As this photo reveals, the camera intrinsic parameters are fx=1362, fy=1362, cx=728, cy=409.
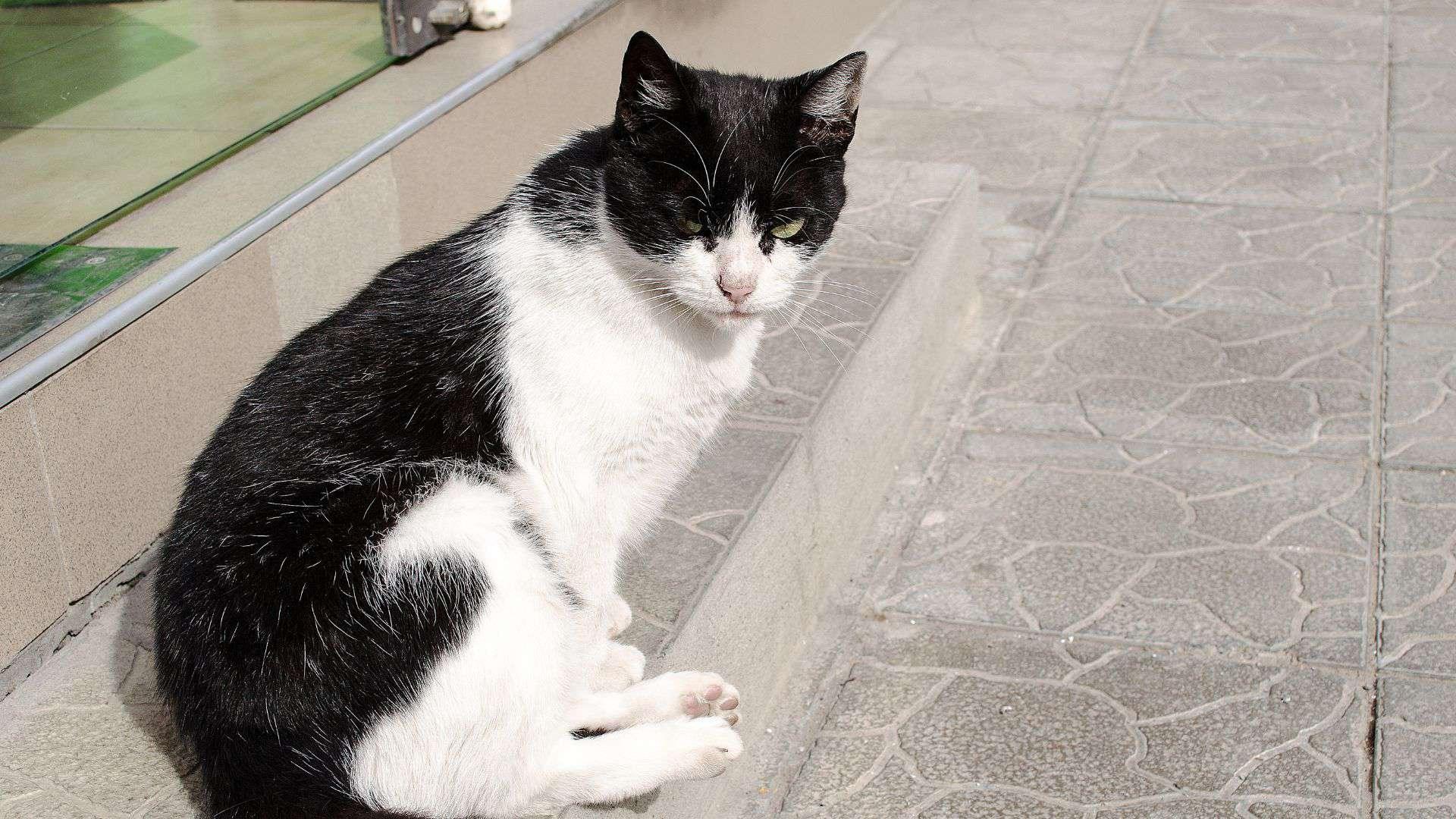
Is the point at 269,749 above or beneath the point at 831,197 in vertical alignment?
beneath

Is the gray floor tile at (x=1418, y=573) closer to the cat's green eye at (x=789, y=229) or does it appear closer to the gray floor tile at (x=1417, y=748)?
the gray floor tile at (x=1417, y=748)

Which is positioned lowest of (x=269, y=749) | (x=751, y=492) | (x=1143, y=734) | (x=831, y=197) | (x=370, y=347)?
(x=1143, y=734)

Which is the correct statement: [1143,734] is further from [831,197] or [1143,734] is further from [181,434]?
[181,434]

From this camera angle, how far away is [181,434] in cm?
322

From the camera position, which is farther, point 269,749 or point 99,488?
point 99,488

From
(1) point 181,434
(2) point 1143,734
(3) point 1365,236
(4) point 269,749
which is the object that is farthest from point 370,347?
(3) point 1365,236

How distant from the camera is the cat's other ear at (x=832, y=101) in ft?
8.00

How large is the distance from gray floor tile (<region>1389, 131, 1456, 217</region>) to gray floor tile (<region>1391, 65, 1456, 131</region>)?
143mm

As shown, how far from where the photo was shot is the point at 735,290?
2377mm

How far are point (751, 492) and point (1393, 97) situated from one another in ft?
16.0

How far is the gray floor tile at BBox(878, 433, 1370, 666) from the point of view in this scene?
336cm

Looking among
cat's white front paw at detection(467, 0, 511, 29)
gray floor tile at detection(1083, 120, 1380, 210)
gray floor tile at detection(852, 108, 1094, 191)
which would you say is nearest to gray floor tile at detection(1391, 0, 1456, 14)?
gray floor tile at detection(1083, 120, 1380, 210)

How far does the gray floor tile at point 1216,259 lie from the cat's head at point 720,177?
270 centimetres

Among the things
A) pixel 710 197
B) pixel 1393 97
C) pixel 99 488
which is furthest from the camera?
pixel 1393 97
